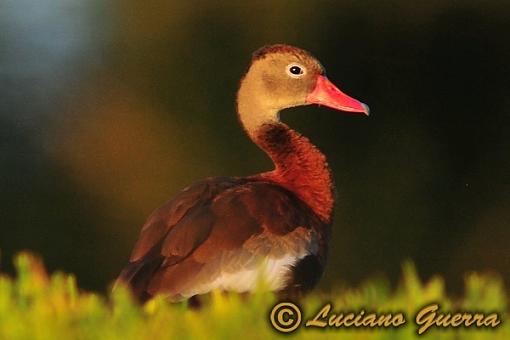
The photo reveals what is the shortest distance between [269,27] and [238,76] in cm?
14

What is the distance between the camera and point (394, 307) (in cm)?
160

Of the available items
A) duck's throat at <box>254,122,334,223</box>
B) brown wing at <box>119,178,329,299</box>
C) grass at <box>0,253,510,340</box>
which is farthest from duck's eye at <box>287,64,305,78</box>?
grass at <box>0,253,510,340</box>

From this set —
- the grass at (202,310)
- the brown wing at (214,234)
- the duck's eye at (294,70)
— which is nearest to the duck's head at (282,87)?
the duck's eye at (294,70)

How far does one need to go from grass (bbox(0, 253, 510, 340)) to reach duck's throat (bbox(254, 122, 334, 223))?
0.28 m

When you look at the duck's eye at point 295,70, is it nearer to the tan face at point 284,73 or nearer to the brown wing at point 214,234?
the tan face at point 284,73

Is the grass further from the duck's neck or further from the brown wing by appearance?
the duck's neck

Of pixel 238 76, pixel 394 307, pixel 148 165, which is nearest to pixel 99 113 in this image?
pixel 148 165

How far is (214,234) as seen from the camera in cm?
169

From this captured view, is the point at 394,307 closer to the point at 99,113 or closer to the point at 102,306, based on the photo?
the point at 102,306

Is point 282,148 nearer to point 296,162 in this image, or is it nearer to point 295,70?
point 296,162

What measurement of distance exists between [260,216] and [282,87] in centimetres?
34

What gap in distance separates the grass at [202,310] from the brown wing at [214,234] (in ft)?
0.20

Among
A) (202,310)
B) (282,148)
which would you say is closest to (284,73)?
(282,148)

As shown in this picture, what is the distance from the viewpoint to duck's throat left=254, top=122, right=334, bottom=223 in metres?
1.92
